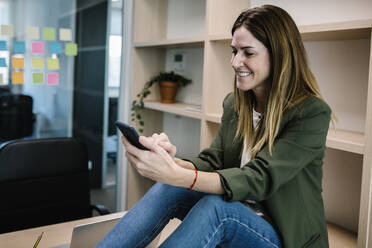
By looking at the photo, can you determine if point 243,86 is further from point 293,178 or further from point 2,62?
point 2,62

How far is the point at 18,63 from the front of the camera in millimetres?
2303

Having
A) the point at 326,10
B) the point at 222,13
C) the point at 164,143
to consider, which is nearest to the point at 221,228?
the point at 164,143

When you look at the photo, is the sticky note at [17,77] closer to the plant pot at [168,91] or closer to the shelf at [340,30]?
the plant pot at [168,91]

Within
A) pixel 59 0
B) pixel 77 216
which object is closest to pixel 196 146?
pixel 77 216

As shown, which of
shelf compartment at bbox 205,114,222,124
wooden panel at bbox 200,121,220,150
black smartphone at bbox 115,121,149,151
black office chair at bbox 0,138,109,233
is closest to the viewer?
black smartphone at bbox 115,121,149,151

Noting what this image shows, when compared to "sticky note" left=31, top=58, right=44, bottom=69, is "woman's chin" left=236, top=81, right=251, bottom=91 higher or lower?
lower

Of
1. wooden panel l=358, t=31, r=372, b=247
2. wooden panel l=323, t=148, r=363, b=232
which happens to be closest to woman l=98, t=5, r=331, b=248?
wooden panel l=358, t=31, r=372, b=247

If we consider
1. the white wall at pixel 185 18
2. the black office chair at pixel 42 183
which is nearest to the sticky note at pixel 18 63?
the black office chair at pixel 42 183

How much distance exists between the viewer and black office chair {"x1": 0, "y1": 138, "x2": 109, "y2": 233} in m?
1.75

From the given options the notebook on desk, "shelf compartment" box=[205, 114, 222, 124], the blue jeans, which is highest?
"shelf compartment" box=[205, 114, 222, 124]

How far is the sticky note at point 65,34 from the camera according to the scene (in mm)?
2445

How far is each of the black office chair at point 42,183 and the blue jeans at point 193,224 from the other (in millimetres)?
656

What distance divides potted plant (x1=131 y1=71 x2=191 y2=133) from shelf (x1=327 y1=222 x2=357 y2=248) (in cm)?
129

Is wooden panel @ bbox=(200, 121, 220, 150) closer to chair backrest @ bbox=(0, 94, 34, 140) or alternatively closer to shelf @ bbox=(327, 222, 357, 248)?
shelf @ bbox=(327, 222, 357, 248)
